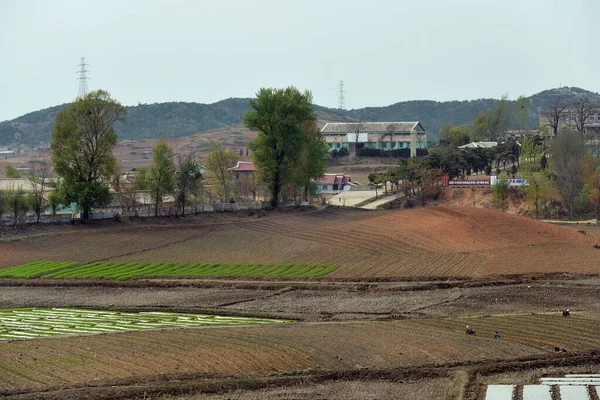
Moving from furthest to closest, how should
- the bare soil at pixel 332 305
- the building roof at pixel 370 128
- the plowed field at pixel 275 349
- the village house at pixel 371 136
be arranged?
the building roof at pixel 370 128, the village house at pixel 371 136, the plowed field at pixel 275 349, the bare soil at pixel 332 305

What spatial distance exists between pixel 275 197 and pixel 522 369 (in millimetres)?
63249

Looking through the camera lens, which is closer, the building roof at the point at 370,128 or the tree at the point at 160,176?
the tree at the point at 160,176

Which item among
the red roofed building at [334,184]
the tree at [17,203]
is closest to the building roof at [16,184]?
the tree at [17,203]

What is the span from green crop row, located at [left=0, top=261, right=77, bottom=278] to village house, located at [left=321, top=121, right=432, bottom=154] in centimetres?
9238

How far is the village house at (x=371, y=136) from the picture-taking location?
163250 mm

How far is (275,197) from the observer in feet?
338

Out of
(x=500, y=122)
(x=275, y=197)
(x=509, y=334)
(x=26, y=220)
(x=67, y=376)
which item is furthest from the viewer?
(x=500, y=122)

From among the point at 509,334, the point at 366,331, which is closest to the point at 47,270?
the point at 366,331

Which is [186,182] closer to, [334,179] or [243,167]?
[243,167]

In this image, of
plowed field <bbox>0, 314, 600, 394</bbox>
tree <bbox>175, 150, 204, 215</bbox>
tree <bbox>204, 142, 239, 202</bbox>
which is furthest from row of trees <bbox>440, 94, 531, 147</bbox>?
plowed field <bbox>0, 314, 600, 394</bbox>

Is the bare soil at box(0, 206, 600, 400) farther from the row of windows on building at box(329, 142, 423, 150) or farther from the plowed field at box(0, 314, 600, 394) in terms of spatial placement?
the row of windows on building at box(329, 142, 423, 150)

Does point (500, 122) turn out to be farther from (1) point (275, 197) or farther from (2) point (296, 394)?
(2) point (296, 394)

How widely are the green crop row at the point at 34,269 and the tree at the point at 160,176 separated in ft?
69.5

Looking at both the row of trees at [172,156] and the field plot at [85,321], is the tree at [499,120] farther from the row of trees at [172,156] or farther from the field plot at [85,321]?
the field plot at [85,321]
